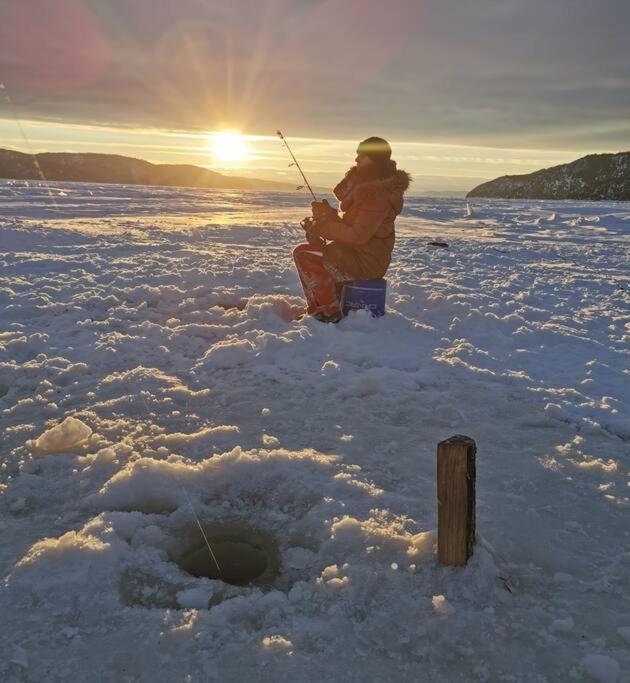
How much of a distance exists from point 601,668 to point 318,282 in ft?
15.7

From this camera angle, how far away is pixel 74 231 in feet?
45.6

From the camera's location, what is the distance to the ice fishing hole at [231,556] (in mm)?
2666

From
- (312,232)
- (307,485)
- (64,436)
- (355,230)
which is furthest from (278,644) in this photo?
(312,232)

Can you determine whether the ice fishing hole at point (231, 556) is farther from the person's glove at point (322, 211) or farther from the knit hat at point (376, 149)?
the knit hat at point (376, 149)

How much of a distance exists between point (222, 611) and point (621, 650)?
Answer: 1.67 m

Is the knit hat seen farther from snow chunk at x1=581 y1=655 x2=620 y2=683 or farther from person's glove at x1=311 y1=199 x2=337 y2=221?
snow chunk at x1=581 y1=655 x2=620 y2=683

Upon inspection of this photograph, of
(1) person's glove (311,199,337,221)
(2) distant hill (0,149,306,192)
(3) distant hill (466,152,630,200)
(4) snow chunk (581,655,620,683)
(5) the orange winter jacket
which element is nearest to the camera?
(4) snow chunk (581,655,620,683)

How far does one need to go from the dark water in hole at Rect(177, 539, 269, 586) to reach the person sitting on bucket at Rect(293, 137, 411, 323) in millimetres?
3750

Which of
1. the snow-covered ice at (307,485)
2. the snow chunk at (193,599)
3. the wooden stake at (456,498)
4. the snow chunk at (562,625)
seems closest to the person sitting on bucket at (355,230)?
the snow-covered ice at (307,485)

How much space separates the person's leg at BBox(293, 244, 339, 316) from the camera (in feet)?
20.6

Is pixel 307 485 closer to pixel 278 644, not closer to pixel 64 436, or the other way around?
pixel 278 644

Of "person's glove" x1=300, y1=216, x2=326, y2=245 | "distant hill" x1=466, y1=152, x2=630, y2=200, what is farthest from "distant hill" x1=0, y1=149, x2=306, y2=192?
"person's glove" x1=300, y1=216, x2=326, y2=245

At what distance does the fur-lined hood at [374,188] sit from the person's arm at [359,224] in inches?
1.7

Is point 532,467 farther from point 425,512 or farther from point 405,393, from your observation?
point 405,393
